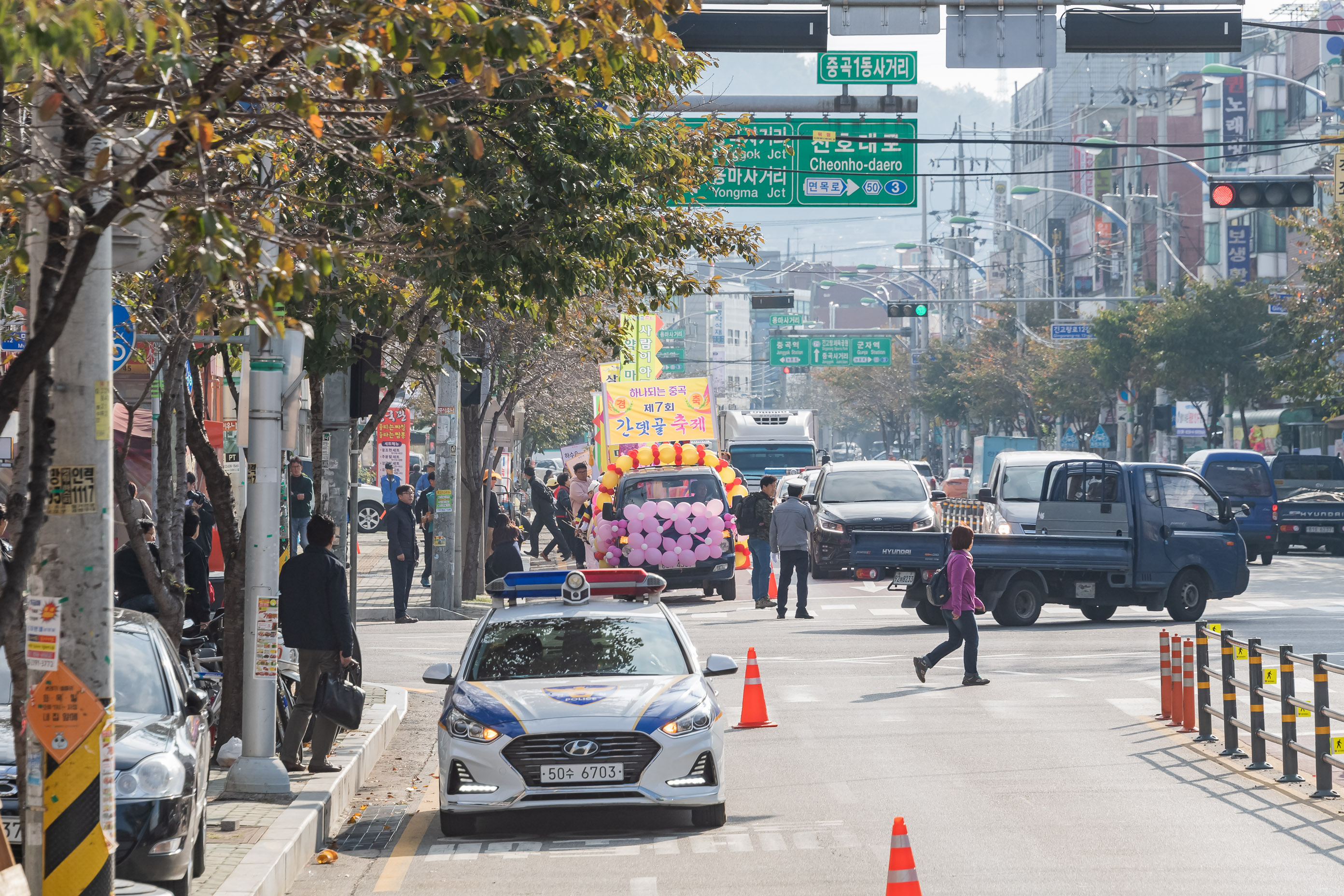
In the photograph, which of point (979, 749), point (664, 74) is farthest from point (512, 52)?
point (979, 749)

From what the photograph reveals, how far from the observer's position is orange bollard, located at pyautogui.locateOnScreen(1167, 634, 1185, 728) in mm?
14109

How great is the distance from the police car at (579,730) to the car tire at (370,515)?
39752mm

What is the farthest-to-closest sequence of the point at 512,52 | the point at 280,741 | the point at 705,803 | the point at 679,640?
the point at 280,741 → the point at 679,640 → the point at 705,803 → the point at 512,52

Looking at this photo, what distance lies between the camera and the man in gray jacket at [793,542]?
23.7 m

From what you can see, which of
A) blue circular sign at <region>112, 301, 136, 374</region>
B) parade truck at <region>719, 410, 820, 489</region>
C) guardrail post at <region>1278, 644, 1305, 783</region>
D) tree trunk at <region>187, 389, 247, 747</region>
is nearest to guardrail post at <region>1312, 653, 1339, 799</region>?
guardrail post at <region>1278, 644, 1305, 783</region>

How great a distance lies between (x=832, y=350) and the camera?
82.6m

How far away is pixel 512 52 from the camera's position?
6273mm

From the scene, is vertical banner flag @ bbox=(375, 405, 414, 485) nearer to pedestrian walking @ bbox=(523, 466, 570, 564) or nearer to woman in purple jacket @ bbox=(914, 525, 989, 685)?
pedestrian walking @ bbox=(523, 466, 570, 564)

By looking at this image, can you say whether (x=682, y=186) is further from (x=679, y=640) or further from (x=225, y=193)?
(x=225, y=193)

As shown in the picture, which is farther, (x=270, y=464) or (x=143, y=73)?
(x=270, y=464)

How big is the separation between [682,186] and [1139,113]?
95.3m

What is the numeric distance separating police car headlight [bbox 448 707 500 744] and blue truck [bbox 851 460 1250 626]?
12166 mm

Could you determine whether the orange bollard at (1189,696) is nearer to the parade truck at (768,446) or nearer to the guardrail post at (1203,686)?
the guardrail post at (1203,686)

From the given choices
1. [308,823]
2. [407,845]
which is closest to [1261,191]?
[407,845]
